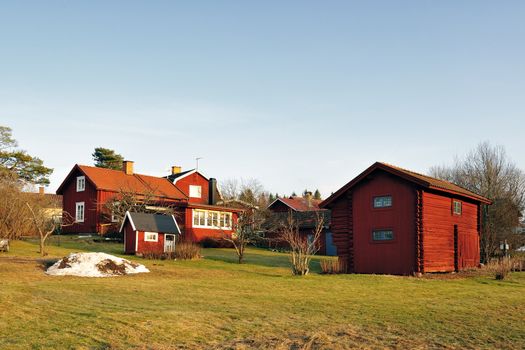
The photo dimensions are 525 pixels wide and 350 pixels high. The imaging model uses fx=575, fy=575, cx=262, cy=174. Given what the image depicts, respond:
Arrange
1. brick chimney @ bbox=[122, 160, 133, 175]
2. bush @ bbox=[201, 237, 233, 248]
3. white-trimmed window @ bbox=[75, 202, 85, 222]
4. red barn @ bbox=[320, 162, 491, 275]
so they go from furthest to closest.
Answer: brick chimney @ bbox=[122, 160, 133, 175] < white-trimmed window @ bbox=[75, 202, 85, 222] < bush @ bbox=[201, 237, 233, 248] < red barn @ bbox=[320, 162, 491, 275]

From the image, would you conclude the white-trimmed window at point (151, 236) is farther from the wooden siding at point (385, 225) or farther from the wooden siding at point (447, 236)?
the wooden siding at point (447, 236)

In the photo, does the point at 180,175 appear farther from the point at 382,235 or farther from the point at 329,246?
the point at 382,235

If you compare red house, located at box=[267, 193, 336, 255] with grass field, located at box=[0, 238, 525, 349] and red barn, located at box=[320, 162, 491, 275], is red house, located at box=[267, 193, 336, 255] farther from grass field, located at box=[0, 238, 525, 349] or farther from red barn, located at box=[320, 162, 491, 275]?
grass field, located at box=[0, 238, 525, 349]

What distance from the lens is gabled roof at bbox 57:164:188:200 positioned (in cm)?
4925

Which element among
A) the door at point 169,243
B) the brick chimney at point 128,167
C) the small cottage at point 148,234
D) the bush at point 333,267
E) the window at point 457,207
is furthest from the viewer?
the brick chimney at point 128,167

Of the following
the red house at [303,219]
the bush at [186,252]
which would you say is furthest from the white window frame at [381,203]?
the red house at [303,219]

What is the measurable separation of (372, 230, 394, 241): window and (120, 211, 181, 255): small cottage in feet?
43.6

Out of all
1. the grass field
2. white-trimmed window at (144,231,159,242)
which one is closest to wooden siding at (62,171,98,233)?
white-trimmed window at (144,231,159,242)

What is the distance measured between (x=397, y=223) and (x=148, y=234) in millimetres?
15971

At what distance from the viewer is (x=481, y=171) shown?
54.8 meters

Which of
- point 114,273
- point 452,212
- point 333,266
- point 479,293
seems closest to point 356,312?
point 479,293

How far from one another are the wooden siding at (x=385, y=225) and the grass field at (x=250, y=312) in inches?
160

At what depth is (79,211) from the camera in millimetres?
50344

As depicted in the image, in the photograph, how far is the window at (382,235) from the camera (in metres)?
31.6
